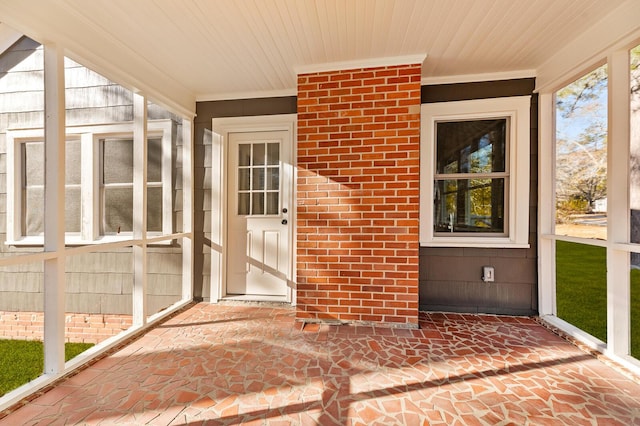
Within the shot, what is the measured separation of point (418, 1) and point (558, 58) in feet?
5.38

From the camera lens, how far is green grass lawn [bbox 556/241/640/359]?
3383 mm

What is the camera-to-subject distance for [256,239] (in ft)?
11.4

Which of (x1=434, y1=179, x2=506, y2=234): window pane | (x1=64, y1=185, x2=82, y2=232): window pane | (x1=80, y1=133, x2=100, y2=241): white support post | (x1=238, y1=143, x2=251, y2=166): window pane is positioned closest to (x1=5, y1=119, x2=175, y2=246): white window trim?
(x1=80, y1=133, x2=100, y2=241): white support post

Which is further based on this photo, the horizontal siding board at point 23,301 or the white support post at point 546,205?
the horizontal siding board at point 23,301

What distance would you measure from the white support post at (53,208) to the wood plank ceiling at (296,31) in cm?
28

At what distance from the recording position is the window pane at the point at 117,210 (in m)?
3.56

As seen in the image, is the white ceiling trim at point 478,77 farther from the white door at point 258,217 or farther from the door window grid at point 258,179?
the door window grid at point 258,179

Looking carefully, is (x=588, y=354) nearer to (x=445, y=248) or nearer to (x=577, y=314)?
(x=445, y=248)

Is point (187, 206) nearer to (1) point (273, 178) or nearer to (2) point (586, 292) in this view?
(1) point (273, 178)

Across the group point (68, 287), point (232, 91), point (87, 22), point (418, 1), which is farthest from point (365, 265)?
point (68, 287)

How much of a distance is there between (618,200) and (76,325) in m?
5.70

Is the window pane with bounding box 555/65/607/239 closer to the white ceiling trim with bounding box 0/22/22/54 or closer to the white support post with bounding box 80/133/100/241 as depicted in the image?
the white support post with bounding box 80/133/100/241

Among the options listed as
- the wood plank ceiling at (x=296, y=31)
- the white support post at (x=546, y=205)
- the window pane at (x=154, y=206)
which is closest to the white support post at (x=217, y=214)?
the window pane at (x=154, y=206)

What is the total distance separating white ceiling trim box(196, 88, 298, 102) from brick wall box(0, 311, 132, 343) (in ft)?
9.47
